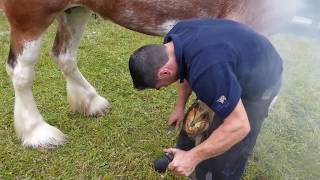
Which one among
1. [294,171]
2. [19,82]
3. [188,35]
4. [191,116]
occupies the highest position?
[188,35]

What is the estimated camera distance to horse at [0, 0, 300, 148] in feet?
10.2

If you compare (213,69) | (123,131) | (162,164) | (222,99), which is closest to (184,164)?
(222,99)

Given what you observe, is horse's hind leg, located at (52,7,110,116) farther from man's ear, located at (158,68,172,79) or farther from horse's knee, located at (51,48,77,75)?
man's ear, located at (158,68,172,79)

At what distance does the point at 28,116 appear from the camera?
3570 mm

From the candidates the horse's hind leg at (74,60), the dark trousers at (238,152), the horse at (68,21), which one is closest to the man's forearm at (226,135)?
the dark trousers at (238,152)

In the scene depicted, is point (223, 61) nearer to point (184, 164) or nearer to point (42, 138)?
point (184, 164)

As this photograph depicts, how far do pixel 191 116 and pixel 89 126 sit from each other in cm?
139

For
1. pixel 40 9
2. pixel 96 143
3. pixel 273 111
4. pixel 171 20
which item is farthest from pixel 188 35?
pixel 273 111

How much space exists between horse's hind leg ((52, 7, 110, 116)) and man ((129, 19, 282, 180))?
5.15 feet

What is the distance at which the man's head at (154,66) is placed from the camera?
2.11m

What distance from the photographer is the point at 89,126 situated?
3869 mm

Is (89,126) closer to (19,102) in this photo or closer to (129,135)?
(129,135)

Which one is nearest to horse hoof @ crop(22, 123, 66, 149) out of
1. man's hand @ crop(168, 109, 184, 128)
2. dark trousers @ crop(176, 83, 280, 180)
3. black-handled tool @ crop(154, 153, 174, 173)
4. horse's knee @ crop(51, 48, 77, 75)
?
horse's knee @ crop(51, 48, 77, 75)

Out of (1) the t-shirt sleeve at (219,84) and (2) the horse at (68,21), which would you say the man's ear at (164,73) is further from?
(2) the horse at (68,21)
